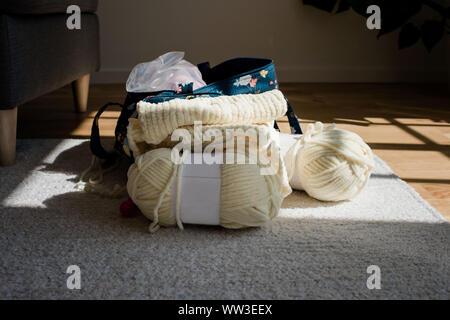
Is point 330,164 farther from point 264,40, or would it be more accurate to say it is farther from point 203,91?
point 264,40

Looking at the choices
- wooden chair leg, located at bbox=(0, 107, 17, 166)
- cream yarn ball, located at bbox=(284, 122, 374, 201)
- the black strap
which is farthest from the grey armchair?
cream yarn ball, located at bbox=(284, 122, 374, 201)

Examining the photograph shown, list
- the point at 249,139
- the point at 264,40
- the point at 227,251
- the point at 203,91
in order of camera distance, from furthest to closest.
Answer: the point at 264,40 < the point at 203,91 < the point at 249,139 < the point at 227,251

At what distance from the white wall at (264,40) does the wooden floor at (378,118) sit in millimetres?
139

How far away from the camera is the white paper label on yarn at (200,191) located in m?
0.73

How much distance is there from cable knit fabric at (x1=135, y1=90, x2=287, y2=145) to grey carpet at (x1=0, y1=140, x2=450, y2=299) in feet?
0.56

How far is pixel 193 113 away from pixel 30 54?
509mm

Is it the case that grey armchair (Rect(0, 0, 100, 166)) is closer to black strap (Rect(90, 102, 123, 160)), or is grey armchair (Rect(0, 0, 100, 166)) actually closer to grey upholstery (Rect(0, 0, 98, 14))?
grey upholstery (Rect(0, 0, 98, 14))

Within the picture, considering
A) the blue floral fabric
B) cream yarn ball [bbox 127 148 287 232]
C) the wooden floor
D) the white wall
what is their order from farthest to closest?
the white wall → the wooden floor → the blue floral fabric → cream yarn ball [bbox 127 148 287 232]

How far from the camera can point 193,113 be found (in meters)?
0.82

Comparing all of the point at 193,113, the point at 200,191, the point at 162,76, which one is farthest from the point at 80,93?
the point at 200,191

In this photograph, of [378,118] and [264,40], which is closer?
[378,118]

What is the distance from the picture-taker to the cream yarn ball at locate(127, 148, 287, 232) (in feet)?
2.39

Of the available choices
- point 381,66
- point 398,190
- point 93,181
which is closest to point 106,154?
point 93,181
